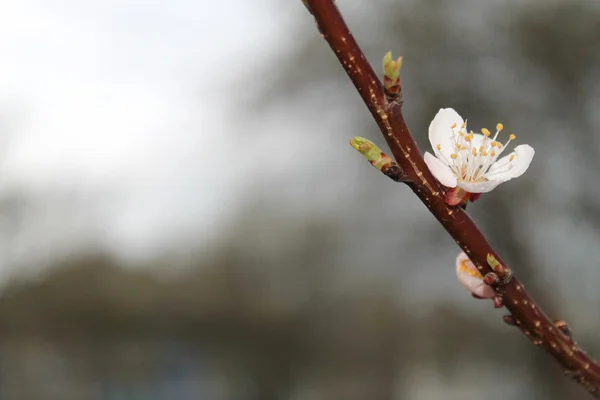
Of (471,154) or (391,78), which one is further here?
(471,154)

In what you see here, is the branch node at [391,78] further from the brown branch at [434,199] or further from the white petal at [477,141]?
the white petal at [477,141]

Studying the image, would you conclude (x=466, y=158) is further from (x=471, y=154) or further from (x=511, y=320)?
(x=511, y=320)

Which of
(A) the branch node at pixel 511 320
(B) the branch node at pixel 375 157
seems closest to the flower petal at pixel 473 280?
(A) the branch node at pixel 511 320

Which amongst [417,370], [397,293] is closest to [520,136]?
[397,293]

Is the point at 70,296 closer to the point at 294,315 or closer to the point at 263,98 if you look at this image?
the point at 294,315

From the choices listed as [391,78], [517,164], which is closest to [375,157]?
[391,78]

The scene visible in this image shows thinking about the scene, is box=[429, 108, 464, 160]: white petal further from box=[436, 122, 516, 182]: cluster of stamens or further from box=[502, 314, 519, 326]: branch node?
box=[502, 314, 519, 326]: branch node

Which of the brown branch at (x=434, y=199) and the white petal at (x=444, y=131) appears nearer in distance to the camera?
the brown branch at (x=434, y=199)

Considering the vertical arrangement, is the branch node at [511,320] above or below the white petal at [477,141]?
below
